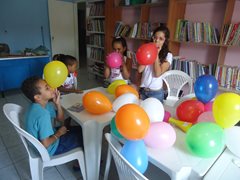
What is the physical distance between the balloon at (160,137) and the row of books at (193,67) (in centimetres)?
196

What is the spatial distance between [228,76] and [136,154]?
82.0 inches

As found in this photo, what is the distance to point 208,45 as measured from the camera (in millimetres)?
2646

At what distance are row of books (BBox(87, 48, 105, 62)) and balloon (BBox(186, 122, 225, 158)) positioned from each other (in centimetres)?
384

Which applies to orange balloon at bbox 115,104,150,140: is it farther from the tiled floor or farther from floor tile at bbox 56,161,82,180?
floor tile at bbox 56,161,82,180

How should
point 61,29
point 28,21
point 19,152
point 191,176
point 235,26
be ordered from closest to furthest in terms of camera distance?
point 191,176 < point 19,152 < point 235,26 < point 28,21 < point 61,29

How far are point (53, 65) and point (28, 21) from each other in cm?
426

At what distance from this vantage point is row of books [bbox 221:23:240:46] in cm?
220

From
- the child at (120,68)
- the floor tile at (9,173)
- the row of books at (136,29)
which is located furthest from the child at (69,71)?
the row of books at (136,29)

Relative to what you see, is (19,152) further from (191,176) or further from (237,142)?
(237,142)


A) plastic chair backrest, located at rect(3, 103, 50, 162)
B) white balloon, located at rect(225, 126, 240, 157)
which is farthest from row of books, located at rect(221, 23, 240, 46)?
plastic chair backrest, located at rect(3, 103, 50, 162)

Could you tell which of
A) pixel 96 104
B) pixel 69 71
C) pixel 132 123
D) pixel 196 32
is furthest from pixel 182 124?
pixel 196 32

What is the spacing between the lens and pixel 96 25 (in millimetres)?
4465

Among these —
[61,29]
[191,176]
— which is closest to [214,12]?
[191,176]

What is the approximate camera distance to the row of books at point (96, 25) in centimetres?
430
